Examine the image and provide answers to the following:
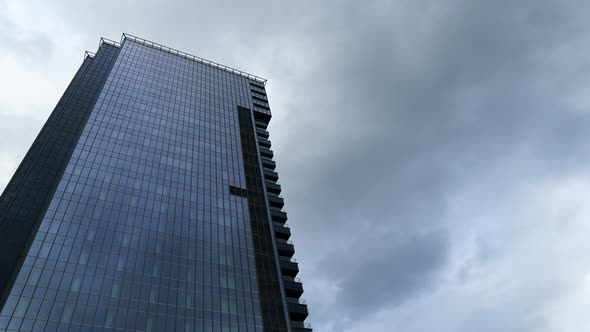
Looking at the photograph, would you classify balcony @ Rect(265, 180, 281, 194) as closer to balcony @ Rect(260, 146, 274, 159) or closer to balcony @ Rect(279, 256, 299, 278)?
balcony @ Rect(260, 146, 274, 159)

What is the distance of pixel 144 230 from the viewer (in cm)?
6681

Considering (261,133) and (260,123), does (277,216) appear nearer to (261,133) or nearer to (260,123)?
(261,133)

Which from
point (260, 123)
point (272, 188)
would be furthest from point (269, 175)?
point (260, 123)

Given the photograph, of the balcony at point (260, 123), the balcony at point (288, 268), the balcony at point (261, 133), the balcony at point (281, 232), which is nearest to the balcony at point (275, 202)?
the balcony at point (281, 232)

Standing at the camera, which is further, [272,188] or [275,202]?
[272,188]

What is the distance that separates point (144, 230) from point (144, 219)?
2.72 metres

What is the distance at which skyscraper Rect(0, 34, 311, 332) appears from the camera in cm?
5425

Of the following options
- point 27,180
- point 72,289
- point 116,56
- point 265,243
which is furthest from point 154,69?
point 72,289

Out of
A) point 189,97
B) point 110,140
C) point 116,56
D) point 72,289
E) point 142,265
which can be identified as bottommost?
point 72,289

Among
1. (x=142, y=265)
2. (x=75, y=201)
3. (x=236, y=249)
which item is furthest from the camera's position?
(x=236, y=249)

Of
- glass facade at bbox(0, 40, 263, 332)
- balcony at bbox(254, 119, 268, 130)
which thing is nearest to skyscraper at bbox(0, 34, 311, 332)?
glass facade at bbox(0, 40, 263, 332)

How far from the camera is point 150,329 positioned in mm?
53125

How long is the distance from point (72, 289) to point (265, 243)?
33.1 meters

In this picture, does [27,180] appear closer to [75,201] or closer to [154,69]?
→ [75,201]
